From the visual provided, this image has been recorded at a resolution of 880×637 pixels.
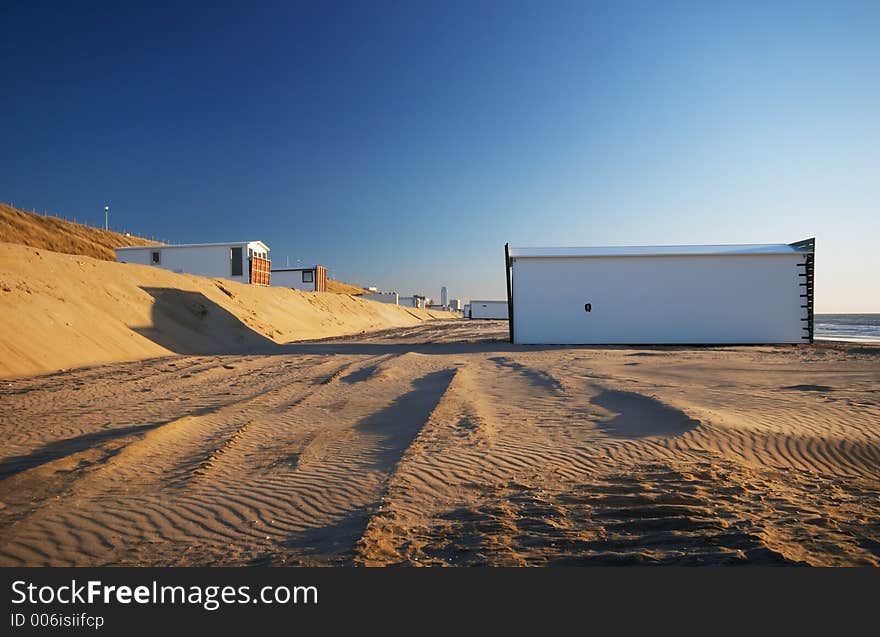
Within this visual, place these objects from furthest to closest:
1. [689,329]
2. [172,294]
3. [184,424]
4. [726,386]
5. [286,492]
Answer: [172,294] → [689,329] → [726,386] → [184,424] → [286,492]

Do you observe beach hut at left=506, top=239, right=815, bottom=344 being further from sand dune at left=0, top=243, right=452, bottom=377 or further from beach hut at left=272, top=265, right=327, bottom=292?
beach hut at left=272, top=265, right=327, bottom=292

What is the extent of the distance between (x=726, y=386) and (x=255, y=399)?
9510 millimetres

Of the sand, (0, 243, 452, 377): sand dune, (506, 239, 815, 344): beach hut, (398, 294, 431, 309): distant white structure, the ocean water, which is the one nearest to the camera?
the sand

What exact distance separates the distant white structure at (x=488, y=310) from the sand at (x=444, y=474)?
65.0 meters

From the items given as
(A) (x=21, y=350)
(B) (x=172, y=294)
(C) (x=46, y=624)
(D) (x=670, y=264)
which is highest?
(D) (x=670, y=264)

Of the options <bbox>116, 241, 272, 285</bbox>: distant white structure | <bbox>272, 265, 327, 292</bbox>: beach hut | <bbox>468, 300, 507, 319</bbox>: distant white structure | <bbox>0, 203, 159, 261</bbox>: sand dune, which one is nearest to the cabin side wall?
<bbox>116, 241, 272, 285</bbox>: distant white structure

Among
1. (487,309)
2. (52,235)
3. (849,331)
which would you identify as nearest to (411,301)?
(487,309)

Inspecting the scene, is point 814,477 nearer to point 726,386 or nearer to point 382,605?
point 382,605

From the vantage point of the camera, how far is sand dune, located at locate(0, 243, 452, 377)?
1348cm

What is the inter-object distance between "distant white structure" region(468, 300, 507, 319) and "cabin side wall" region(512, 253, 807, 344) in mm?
53349

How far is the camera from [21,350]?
40.9ft

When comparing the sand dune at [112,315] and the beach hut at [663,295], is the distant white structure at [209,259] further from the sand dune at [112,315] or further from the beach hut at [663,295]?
the beach hut at [663,295]

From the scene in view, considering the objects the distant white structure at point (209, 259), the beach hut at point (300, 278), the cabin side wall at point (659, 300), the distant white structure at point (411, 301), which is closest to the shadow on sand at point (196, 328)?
the cabin side wall at point (659, 300)

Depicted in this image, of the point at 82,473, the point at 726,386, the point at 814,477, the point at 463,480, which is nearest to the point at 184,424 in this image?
the point at 82,473
